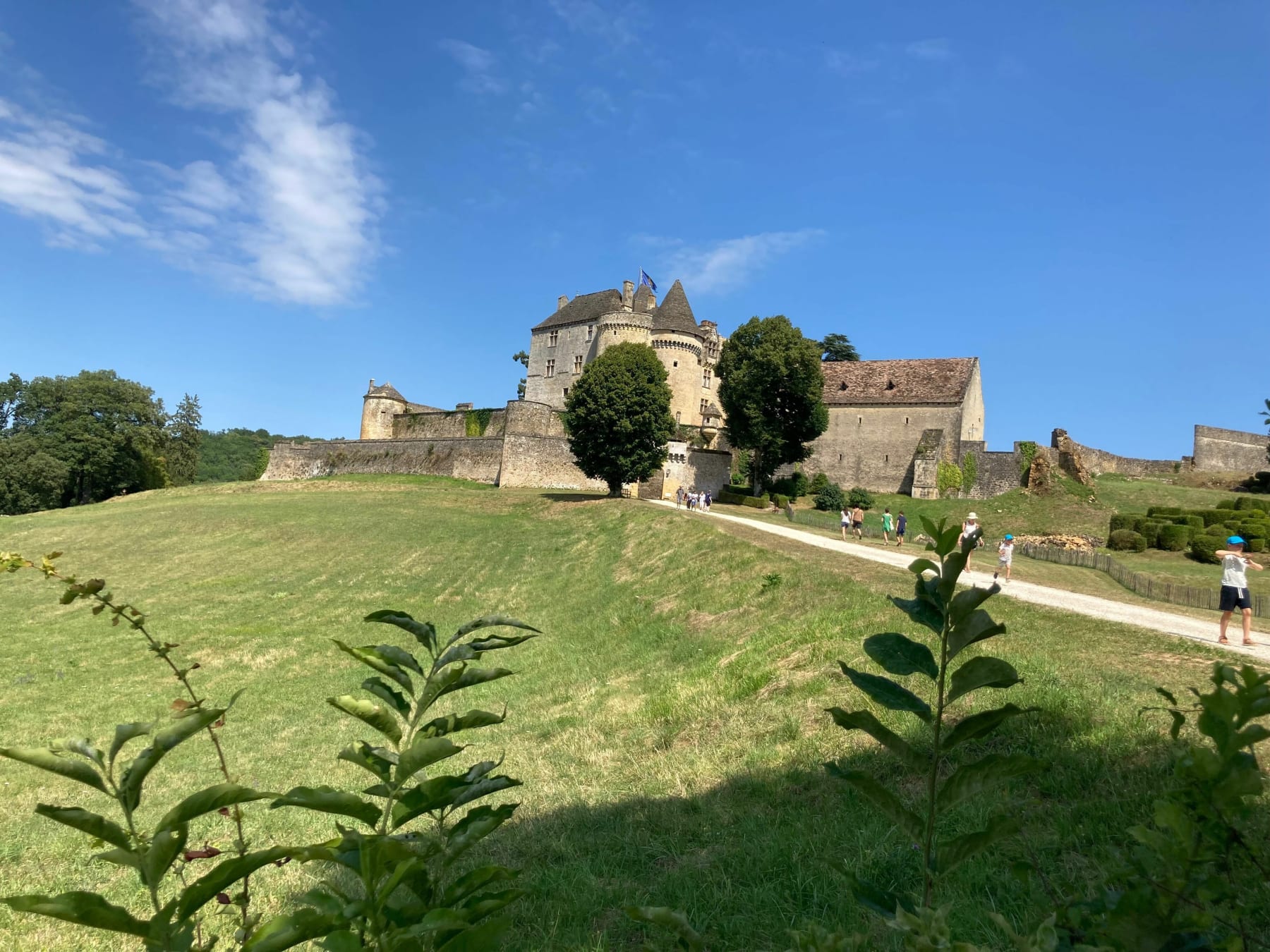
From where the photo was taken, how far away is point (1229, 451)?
52062 mm

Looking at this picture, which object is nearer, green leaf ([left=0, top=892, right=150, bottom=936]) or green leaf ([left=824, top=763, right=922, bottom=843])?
green leaf ([left=0, top=892, right=150, bottom=936])

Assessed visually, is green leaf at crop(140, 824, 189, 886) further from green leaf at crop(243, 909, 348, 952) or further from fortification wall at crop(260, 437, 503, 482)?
fortification wall at crop(260, 437, 503, 482)

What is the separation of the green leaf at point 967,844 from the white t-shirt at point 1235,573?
1161 cm

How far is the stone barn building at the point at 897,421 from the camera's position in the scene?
44.2m

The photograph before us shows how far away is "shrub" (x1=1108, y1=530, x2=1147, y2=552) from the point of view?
27.0m

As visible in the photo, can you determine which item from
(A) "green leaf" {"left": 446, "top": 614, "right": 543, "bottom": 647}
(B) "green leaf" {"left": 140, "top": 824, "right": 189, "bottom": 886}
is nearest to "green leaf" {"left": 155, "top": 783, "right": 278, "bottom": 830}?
(B) "green leaf" {"left": 140, "top": 824, "right": 189, "bottom": 886}

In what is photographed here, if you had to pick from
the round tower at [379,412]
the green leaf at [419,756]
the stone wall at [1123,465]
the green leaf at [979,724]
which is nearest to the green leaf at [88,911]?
the green leaf at [419,756]

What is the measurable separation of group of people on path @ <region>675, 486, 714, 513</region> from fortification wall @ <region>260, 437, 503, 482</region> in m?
11.3

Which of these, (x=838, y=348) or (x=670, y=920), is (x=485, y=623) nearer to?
(x=670, y=920)

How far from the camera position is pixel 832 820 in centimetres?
499

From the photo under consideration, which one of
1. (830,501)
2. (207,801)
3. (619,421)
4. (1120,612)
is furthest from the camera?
(830,501)

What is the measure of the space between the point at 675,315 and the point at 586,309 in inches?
327

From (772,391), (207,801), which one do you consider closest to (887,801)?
(207,801)

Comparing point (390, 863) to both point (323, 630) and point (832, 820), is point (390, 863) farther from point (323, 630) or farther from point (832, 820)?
A: point (323, 630)
